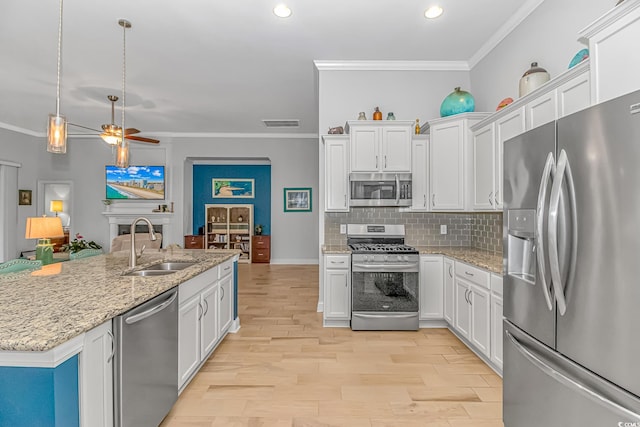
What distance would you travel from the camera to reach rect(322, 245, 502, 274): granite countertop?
8.96ft

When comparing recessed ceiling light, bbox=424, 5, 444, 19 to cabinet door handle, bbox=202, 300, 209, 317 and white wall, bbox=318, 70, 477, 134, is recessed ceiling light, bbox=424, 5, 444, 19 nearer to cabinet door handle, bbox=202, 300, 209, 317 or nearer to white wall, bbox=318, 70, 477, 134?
white wall, bbox=318, 70, 477, 134

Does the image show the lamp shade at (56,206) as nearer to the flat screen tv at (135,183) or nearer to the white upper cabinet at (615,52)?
the flat screen tv at (135,183)

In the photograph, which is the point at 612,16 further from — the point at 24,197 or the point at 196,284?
the point at 24,197

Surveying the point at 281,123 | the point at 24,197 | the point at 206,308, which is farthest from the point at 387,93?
the point at 24,197

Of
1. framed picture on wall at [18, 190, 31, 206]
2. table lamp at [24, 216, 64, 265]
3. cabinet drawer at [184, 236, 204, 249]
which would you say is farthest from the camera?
cabinet drawer at [184, 236, 204, 249]

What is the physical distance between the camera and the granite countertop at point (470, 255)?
107 inches

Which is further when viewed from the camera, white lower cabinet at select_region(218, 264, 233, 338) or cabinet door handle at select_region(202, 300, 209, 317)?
white lower cabinet at select_region(218, 264, 233, 338)

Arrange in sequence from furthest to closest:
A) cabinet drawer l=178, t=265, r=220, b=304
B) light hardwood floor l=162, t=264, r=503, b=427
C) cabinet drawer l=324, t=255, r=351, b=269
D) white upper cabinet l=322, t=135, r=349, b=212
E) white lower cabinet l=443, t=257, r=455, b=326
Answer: white upper cabinet l=322, t=135, r=349, b=212, cabinet drawer l=324, t=255, r=351, b=269, white lower cabinet l=443, t=257, r=455, b=326, cabinet drawer l=178, t=265, r=220, b=304, light hardwood floor l=162, t=264, r=503, b=427

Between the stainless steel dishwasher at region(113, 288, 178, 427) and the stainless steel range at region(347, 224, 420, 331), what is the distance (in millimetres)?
1995

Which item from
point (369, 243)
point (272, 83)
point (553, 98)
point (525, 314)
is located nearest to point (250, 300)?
point (369, 243)

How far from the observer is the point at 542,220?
1.43 meters

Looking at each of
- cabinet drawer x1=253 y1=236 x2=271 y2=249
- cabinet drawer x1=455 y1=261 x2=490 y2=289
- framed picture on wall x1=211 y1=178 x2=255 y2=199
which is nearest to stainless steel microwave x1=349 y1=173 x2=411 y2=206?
cabinet drawer x1=455 y1=261 x2=490 y2=289

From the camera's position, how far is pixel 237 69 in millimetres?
4391

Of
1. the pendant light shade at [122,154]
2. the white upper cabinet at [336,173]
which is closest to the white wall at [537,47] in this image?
the white upper cabinet at [336,173]
